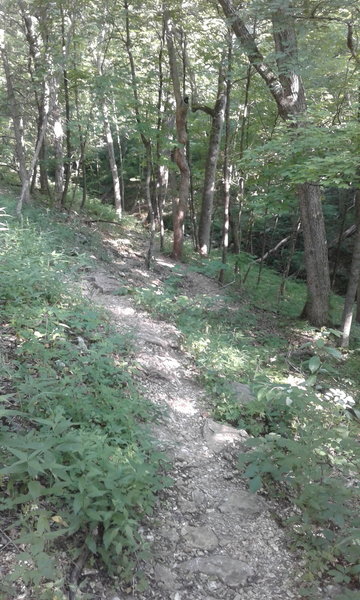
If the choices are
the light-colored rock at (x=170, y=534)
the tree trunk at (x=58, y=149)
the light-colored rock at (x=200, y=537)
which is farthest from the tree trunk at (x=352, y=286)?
the tree trunk at (x=58, y=149)

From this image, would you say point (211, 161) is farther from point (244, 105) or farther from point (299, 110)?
point (299, 110)

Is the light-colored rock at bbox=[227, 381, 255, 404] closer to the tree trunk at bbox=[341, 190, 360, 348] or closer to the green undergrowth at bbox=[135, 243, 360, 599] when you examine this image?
the green undergrowth at bbox=[135, 243, 360, 599]

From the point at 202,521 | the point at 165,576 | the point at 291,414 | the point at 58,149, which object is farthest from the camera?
the point at 58,149

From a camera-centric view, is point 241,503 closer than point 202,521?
No

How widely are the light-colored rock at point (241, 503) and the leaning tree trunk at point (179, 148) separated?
954 centimetres

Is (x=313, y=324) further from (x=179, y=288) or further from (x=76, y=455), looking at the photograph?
(x=76, y=455)

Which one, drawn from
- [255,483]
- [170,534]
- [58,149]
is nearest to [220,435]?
[255,483]

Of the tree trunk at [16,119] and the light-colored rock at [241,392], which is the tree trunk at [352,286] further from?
the tree trunk at [16,119]

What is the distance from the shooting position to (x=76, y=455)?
112 inches

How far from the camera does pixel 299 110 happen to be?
29.6 feet

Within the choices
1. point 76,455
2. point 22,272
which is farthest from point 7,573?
point 22,272

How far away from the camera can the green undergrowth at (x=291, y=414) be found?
10.7 ft

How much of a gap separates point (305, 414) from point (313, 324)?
20.8ft

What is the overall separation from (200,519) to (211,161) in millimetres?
12374
